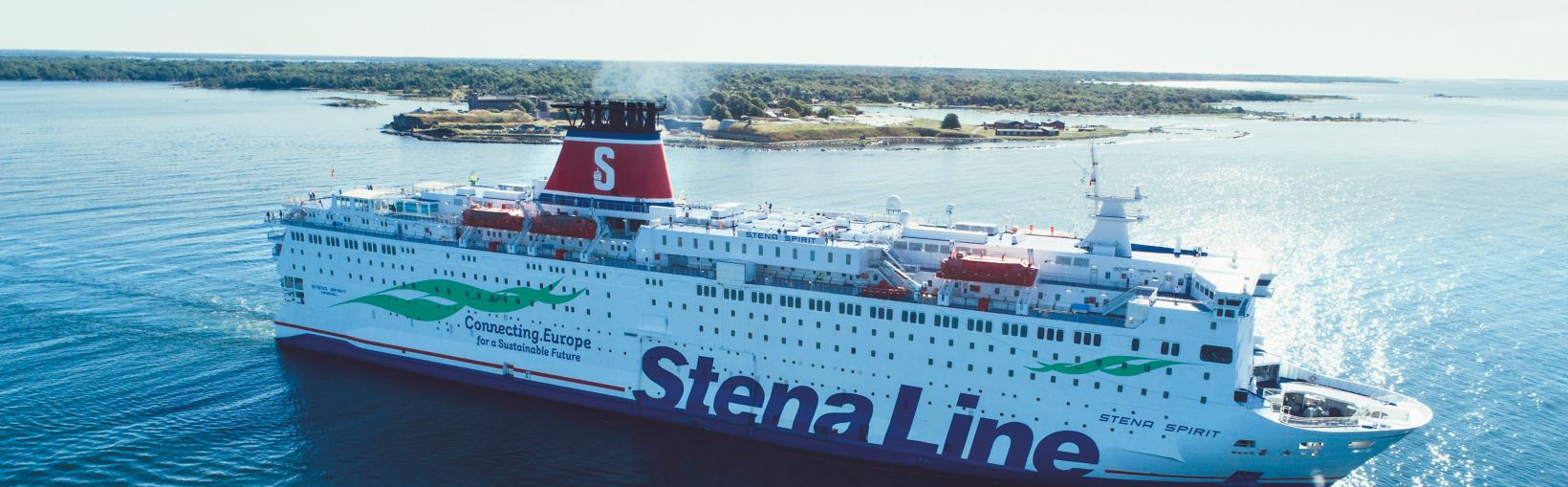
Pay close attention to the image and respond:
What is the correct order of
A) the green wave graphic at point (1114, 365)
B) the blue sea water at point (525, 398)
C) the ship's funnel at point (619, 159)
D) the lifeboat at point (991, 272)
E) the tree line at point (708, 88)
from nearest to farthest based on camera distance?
the green wave graphic at point (1114, 365)
the lifeboat at point (991, 272)
the blue sea water at point (525, 398)
the ship's funnel at point (619, 159)
the tree line at point (708, 88)

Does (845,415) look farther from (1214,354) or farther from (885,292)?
(1214,354)

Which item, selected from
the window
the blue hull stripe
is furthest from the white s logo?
the window

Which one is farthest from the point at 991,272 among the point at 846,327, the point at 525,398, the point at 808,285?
the point at 525,398

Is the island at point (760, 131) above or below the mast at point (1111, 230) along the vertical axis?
below

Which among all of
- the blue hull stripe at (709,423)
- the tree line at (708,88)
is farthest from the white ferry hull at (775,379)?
the tree line at (708,88)

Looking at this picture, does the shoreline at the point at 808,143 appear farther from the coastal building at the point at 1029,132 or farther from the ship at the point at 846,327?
the ship at the point at 846,327

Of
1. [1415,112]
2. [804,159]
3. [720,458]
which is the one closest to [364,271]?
[720,458]

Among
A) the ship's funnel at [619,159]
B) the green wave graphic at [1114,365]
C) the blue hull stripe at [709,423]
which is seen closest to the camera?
the green wave graphic at [1114,365]
